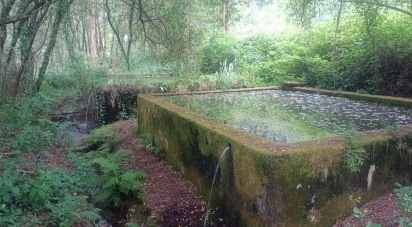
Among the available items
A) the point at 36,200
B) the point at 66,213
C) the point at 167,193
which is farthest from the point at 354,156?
the point at 36,200

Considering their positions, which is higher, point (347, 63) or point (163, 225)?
point (347, 63)

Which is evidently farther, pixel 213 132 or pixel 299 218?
pixel 213 132

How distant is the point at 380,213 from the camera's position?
3867 millimetres

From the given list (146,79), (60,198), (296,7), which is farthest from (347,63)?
(60,198)

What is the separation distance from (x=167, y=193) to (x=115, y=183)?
93 centimetres

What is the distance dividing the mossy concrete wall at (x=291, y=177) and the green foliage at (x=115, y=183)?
1.51m

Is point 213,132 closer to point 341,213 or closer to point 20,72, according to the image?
point 341,213

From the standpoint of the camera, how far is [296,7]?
27.5ft

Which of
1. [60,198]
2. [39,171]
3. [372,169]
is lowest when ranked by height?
[60,198]

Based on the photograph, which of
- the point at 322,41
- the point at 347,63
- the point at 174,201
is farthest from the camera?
the point at 322,41

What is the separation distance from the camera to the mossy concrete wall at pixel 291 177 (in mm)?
3645

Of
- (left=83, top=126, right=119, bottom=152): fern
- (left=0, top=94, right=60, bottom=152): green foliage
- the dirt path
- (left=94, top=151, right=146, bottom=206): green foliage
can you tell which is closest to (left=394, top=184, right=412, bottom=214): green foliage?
the dirt path

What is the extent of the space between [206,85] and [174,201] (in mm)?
6014

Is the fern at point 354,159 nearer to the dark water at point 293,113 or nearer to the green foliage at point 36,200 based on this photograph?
the dark water at point 293,113
